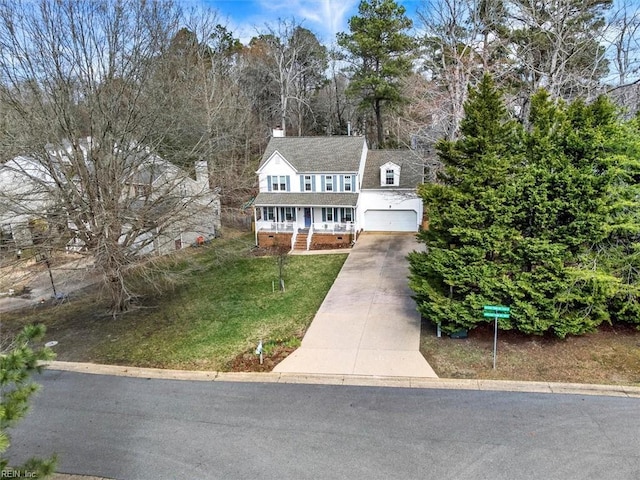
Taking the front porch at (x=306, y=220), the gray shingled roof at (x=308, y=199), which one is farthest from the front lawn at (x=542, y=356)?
the gray shingled roof at (x=308, y=199)

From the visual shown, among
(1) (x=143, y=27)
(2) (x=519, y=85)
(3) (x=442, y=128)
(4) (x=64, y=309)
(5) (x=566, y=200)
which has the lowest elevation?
(4) (x=64, y=309)

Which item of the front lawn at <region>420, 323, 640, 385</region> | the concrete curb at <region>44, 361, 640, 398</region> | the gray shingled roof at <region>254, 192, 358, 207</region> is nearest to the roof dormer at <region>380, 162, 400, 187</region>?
the gray shingled roof at <region>254, 192, 358, 207</region>

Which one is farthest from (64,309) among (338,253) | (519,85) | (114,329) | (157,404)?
(519,85)

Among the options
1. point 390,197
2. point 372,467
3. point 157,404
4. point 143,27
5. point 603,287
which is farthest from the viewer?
point 390,197

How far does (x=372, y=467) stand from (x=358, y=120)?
42531mm

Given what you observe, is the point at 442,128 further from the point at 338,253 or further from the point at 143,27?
the point at 143,27

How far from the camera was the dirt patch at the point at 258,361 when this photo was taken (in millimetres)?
10547

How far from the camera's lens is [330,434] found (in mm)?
7555

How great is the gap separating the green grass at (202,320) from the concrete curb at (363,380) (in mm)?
488

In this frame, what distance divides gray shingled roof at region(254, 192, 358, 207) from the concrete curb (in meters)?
15.4

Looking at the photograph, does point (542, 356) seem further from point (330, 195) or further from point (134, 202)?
point (330, 195)

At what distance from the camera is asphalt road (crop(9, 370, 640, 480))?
262 inches

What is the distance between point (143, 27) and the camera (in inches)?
520

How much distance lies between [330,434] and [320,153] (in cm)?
2073
